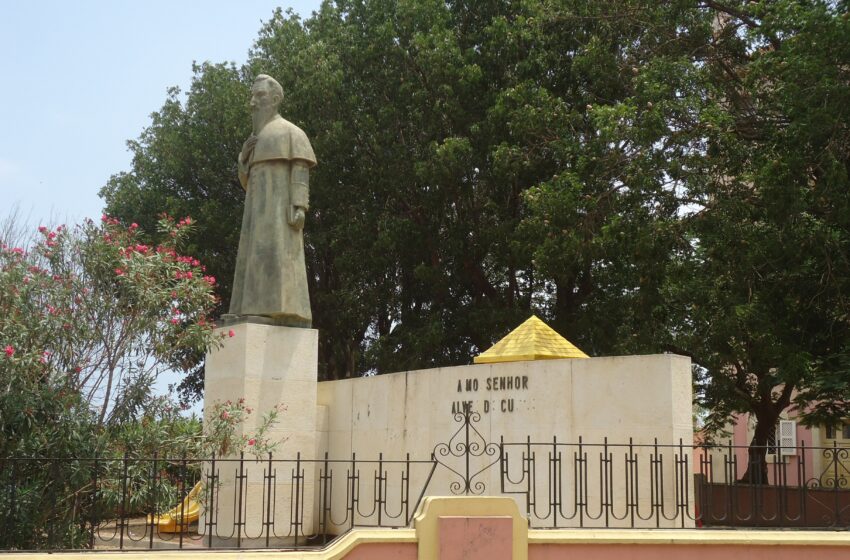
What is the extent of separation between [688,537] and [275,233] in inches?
298

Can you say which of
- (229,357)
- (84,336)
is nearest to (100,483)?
(84,336)

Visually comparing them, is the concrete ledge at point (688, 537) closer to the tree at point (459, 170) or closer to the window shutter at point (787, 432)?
the tree at point (459, 170)

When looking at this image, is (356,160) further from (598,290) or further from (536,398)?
(536,398)

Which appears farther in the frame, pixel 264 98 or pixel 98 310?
pixel 264 98

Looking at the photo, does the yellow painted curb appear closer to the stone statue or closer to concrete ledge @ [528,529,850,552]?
concrete ledge @ [528,529,850,552]

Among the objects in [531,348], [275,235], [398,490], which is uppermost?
[275,235]

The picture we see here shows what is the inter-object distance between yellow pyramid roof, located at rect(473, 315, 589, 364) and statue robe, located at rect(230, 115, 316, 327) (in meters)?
2.89

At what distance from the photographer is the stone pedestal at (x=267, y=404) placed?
45.9 feet

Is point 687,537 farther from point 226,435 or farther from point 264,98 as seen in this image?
point 264,98

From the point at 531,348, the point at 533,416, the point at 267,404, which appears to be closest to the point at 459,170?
the point at 531,348

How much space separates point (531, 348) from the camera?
14000 mm

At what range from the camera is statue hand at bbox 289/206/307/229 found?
1485 cm

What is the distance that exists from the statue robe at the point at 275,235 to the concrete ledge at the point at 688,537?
6185mm

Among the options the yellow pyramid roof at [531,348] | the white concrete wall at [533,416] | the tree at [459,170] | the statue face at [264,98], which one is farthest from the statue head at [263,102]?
the tree at [459,170]
